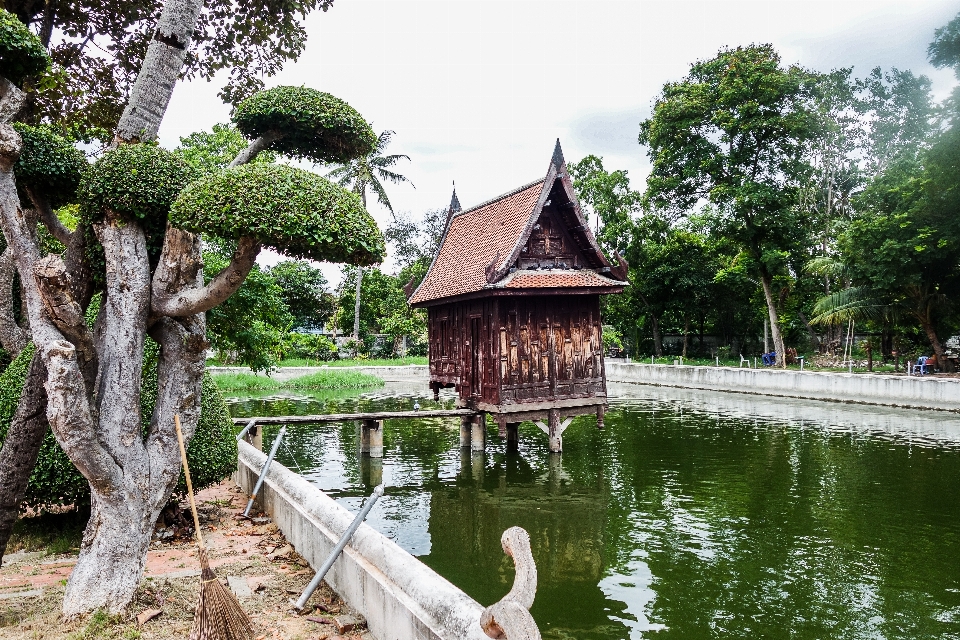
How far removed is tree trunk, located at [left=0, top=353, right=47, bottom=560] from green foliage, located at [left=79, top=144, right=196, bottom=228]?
1.56m

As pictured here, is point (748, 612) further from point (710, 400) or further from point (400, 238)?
point (400, 238)

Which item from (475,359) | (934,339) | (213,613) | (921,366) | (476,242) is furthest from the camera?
(921,366)

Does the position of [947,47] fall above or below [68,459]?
above

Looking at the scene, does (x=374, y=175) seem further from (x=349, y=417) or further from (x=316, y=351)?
(x=349, y=417)

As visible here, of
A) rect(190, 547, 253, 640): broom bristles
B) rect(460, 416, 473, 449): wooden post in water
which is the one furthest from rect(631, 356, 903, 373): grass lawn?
rect(190, 547, 253, 640): broom bristles

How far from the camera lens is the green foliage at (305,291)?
104 ft

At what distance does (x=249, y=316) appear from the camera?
14.3 m

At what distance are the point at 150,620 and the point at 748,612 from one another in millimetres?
6203

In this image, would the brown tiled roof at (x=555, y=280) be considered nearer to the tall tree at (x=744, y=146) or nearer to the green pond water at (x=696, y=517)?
the green pond water at (x=696, y=517)

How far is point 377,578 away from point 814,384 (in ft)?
80.1

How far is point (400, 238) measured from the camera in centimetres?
5144

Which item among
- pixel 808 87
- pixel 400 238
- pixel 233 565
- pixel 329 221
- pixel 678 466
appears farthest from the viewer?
pixel 400 238

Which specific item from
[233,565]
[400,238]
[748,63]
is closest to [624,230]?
[748,63]

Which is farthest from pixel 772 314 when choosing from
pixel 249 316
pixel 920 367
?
pixel 249 316
